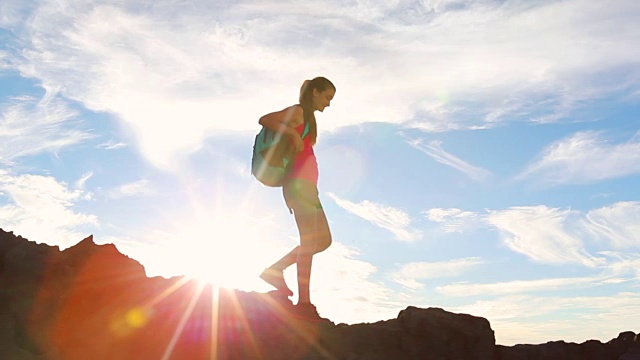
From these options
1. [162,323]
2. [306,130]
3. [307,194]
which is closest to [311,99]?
[306,130]

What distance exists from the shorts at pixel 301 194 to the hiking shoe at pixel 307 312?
1.35 metres

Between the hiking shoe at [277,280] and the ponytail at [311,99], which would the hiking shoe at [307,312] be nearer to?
the hiking shoe at [277,280]

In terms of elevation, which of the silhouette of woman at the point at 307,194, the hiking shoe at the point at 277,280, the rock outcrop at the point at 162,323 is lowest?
the rock outcrop at the point at 162,323

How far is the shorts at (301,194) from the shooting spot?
8539 mm

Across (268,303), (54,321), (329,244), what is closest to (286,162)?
(329,244)

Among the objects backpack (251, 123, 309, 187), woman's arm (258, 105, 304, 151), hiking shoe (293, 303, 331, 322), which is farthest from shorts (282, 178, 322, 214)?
hiking shoe (293, 303, 331, 322)

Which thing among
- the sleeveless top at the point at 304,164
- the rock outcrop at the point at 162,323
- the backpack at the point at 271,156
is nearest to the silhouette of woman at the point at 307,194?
the sleeveless top at the point at 304,164

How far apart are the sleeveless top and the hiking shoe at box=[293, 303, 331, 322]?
1.74 meters

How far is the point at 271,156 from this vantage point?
27.4ft

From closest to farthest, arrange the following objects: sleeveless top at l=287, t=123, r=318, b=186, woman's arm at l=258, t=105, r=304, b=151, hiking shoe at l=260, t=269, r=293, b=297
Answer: woman's arm at l=258, t=105, r=304, b=151
sleeveless top at l=287, t=123, r=318, b=186
hiking shoe at l=260, t=269, r=293, b=297

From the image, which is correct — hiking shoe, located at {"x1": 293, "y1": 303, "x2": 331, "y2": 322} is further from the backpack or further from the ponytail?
the ponytail

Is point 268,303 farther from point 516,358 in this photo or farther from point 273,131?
point 516,358

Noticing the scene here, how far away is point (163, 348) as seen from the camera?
7395mm

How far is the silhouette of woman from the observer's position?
8523 mm
